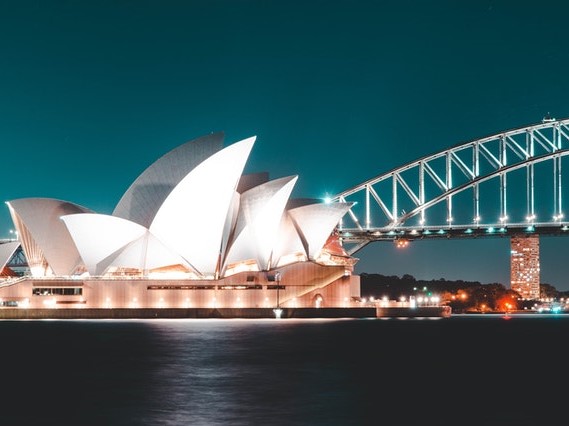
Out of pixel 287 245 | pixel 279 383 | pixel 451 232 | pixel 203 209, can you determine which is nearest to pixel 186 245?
pixel 203 209

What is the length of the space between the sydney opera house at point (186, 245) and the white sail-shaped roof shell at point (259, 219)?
10 centimetres

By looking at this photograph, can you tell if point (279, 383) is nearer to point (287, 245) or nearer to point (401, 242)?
point (287, 245)

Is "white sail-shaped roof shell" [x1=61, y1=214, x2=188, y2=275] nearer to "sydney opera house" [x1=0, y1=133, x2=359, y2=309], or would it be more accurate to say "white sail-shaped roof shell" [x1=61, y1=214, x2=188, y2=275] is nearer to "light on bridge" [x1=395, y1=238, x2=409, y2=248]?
"sydney opera house" [x1=0, y1=133, x2=359, y2=309]

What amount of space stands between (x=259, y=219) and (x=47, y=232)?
910 inches

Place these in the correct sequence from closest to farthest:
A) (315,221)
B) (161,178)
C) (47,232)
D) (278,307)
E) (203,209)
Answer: (203,209)
(161,178)
(47,232)
(278,307)
(315,221)

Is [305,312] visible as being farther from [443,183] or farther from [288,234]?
[443,183]

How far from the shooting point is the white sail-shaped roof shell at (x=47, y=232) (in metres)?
88.9

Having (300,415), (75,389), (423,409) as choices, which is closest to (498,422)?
(423,409)

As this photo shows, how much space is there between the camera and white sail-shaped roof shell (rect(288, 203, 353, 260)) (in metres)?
91.2

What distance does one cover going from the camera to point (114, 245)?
3425 inches

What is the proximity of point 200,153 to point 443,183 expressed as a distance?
4327cm

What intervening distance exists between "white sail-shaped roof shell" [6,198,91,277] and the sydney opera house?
0.35 feet

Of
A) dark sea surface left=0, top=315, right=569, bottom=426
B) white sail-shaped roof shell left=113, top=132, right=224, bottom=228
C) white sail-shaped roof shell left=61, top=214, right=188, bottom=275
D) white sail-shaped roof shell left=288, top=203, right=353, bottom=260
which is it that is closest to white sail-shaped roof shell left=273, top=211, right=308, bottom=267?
white sail-shaped roof shell left=288, top=203, right=353, bottom=260

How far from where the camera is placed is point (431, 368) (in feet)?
121
